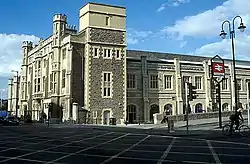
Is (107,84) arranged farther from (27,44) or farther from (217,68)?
(27,44)

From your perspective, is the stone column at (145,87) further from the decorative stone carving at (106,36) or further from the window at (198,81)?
the window at (198,81)

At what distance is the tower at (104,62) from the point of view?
48625 millimetres

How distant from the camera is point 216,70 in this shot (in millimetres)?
31469

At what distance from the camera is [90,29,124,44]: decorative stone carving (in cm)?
4968

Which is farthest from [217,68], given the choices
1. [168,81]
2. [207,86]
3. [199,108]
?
[207,86]

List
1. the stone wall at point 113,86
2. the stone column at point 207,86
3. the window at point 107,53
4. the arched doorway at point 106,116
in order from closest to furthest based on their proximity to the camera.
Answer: the stone wall at point 113,86 → the arched doorway at point 106,116 → the window at point 107,53 → the stone column at point 207,86

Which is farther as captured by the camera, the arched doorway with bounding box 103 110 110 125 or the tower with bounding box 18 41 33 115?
the tower with bounding box 18 41 33 115

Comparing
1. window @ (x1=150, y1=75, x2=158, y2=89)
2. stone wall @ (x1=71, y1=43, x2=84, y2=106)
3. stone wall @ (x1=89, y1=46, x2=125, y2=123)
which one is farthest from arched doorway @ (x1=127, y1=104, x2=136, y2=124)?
stone wall @ (x1=71, y1=43, x2=84, y2=106)

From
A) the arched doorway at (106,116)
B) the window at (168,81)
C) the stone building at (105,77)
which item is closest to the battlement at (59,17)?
the stone building at (105,77)

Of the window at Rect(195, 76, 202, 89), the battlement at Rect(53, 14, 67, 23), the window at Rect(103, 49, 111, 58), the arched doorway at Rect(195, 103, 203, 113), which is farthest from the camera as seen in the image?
the window at Rect(195, 76, 202, 89)

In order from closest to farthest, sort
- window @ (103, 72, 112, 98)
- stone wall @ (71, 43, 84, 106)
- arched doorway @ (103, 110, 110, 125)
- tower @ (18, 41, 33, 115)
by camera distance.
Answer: arched doorway @ (103, 110, 110, 125), stone wall @ (71, 43, 84, 106), window @ (103, 72, 112, 98), tower @ (18, 41, 33, 115)

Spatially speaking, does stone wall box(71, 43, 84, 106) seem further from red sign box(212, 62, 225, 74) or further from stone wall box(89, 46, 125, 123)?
red sign box(212, 62, 225, 74)

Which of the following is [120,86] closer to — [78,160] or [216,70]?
[216,70]

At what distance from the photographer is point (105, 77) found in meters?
49.8
